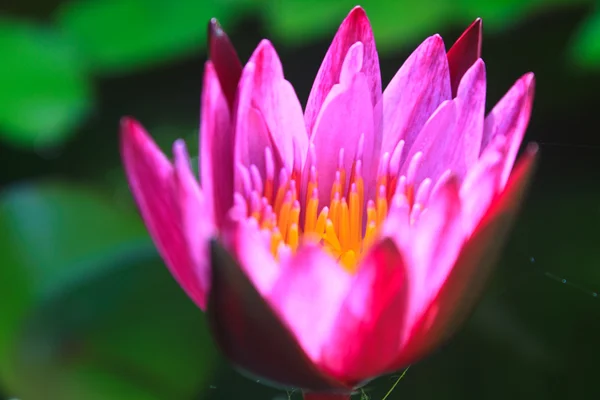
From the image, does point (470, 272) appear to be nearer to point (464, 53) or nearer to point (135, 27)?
point (464, 53)

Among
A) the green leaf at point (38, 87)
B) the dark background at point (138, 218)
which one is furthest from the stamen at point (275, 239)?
the green leaf at point (38, 87)

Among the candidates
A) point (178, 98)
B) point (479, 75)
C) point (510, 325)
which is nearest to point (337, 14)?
point (178, 98)

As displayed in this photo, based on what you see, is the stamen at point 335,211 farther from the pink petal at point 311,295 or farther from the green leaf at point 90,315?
the green leaf at point 90,315

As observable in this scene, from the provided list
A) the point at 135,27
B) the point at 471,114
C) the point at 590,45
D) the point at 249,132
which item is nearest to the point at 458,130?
the point at 471,114

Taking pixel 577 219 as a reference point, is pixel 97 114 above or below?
above

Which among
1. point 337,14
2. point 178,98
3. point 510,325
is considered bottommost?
point 510,325

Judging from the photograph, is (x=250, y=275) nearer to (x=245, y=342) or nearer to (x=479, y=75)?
(x=245, y=342)

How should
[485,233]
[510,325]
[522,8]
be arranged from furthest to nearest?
[522,8] → [510,325] → [485,233]
